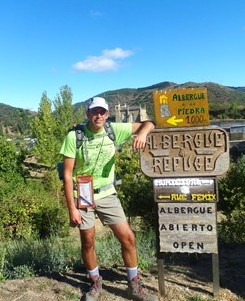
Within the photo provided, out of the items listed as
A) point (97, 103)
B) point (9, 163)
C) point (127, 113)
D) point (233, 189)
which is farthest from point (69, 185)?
point (127, 113)

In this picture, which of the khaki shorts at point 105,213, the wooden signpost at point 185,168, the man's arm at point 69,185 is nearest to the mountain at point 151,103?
the wooden signpost at point 185,168

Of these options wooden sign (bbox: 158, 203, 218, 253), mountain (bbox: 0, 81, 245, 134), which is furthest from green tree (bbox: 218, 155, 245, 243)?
wooden sign (bbox: 158, 203, 218, 253)

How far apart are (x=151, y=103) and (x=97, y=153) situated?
2380cm

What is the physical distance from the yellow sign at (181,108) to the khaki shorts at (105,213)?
34.0 inches

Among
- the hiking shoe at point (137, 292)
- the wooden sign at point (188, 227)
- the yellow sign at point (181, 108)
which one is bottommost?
the hiking shoe at point (137, 292)

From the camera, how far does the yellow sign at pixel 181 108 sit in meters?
3.84

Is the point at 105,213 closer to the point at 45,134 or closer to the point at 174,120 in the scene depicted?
the point at 174,120

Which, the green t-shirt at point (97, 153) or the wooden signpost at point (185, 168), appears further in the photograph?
the wooden signpost at point (185, 168)

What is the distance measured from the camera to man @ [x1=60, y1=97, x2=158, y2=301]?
142 inches

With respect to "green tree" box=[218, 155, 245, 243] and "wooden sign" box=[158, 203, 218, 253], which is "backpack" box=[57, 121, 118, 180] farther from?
"green tree" box=[218, 155, 245, 243]

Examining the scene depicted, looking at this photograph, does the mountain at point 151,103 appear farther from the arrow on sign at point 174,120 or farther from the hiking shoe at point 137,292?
the hiking shoe at point 137,292

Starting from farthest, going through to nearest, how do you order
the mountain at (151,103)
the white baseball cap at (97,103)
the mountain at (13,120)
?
the mountain at (13,120) → the mountain at (151,103) → the white baseball cap at (97,103)

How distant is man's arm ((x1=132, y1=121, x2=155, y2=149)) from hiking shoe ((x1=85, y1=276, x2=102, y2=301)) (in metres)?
1.32

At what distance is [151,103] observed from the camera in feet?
89.2
